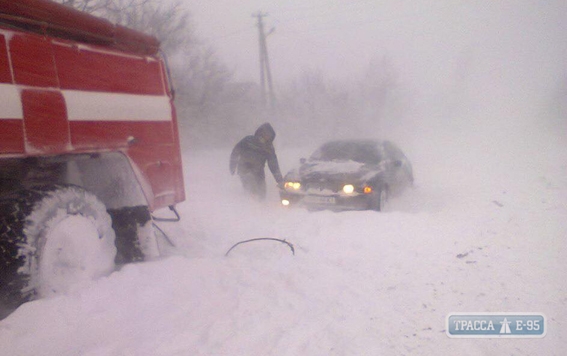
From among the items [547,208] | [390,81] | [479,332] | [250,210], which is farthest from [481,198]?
[390,81]

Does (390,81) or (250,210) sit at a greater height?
(390,81)

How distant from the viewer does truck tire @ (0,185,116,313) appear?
6.57 ft

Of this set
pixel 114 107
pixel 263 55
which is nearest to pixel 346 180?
pixel 114 107

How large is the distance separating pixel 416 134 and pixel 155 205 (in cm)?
4162

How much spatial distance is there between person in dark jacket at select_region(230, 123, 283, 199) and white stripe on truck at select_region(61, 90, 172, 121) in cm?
326

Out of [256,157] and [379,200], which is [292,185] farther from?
[379,200]

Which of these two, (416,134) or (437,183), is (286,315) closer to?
(437,183)

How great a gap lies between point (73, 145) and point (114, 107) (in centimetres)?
48

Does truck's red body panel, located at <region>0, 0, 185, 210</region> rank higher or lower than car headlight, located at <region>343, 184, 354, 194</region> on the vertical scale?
higher

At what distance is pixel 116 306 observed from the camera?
225cm

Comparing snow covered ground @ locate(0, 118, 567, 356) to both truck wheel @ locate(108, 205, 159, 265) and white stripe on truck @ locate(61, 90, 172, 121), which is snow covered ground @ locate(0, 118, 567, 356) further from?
white stripe on truck @ locate(61, 90, 172, 121)

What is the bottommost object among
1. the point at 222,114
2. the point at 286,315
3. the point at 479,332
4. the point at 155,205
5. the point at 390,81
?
the point at 479,332

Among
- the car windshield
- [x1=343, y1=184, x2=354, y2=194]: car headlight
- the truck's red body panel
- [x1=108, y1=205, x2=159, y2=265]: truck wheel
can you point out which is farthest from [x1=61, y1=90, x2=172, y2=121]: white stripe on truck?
the car windshield

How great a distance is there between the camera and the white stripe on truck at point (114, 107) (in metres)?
2.40
